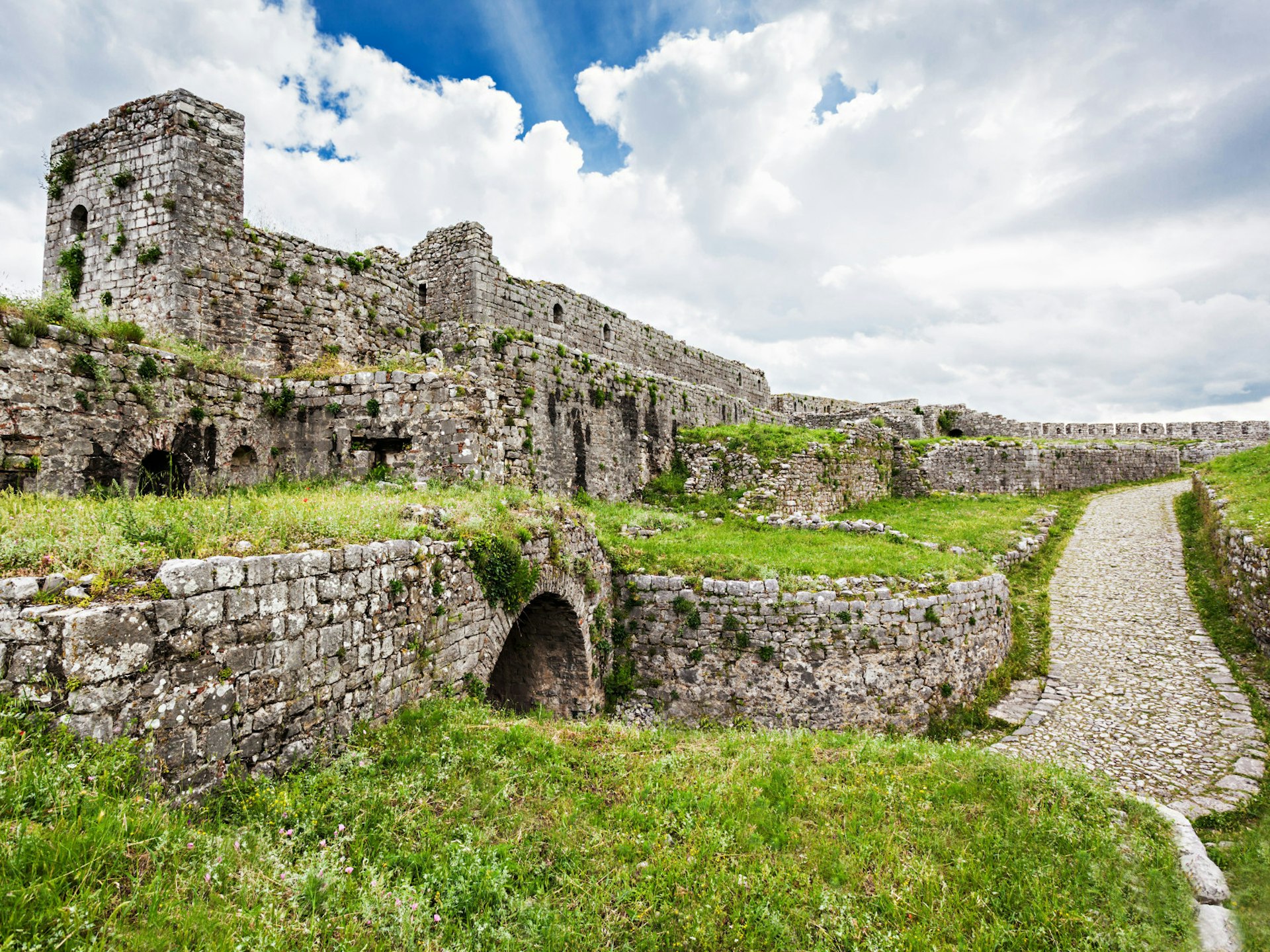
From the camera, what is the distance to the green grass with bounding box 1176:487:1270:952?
5.04m

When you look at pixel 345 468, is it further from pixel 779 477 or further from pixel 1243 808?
pixel 1243 808

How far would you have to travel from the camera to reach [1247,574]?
1292cm

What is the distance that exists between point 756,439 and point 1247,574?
12114 mm

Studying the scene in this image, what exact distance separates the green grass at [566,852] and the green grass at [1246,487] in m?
11.0

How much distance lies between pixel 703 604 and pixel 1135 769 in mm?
6805

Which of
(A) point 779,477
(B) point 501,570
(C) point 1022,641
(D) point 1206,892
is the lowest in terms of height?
(C) point 1022,641

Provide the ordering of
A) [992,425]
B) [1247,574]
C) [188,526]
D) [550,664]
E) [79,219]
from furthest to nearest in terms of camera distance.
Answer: [992,425] < [79,219] < [1247,574] < [550,664] < [188,526]

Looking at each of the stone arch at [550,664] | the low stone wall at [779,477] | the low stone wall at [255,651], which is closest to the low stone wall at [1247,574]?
the low stone wall at [779,477]

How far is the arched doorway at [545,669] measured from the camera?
36.0 feet

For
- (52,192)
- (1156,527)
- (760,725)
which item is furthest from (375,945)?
(1156,527)

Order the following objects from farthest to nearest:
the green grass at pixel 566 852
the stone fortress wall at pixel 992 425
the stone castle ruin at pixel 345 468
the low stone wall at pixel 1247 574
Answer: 1. the stone fortress wall at pixel 992 425
2. the low stone wall at pixel 1247 574
3. the stone castle ruin at pixel 345 468
4. the green grass at pixel 566 852

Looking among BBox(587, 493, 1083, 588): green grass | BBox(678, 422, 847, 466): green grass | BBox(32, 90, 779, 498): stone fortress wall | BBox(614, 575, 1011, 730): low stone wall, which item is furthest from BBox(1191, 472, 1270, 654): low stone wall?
BBox(32, 90, 779, 498): stone fortress wall

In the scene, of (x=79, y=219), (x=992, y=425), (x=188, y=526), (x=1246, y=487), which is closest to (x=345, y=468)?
(x=188, y=526)

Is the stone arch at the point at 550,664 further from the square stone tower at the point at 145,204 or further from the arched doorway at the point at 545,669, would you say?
the square stone tower at the point at 145,204
